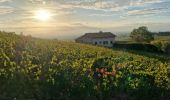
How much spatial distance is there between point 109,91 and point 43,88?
7.41ft

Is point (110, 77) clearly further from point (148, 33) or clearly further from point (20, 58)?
point (148, 33)

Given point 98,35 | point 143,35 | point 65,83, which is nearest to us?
point 65,83

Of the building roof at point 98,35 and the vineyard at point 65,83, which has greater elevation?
the vineyard at point 65,83

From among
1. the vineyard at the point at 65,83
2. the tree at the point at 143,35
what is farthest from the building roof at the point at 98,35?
the vineyard at the point at 65,83

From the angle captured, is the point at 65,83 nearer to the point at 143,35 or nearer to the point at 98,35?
the point at 98,35

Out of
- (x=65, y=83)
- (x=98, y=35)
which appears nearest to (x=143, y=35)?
(x=98, y=35)

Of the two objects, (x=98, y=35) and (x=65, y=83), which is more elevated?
(x=65, y=83)

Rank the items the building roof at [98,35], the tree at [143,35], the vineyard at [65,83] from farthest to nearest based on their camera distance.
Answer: the tree at [143,35]
the building roof at [98,35]
the vineyard at [65,83]

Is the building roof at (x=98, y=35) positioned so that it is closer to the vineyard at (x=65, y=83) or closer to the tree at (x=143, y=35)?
the tree at (x=143, y=35)

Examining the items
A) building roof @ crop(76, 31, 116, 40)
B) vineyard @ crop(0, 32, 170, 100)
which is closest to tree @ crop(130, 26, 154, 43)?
building roof @ crop(76, 31, 116, 40)

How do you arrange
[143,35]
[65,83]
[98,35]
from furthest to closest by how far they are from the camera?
[143,35], [98,35], [65,83]

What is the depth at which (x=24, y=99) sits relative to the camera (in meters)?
9.13

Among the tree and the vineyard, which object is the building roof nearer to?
the tree

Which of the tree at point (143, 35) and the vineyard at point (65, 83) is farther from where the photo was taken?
the tree at point (143, 35)
